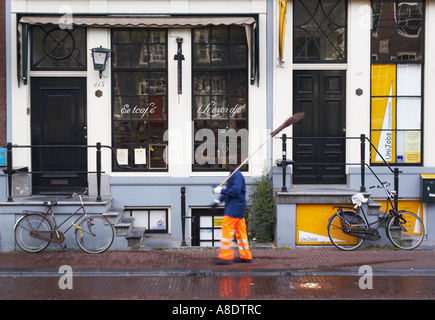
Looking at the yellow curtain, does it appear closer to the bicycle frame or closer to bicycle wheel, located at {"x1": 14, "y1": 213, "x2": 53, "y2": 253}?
the bicycle frame

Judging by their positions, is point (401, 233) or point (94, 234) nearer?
point (94, 234)

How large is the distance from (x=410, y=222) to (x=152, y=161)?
521 centimetres

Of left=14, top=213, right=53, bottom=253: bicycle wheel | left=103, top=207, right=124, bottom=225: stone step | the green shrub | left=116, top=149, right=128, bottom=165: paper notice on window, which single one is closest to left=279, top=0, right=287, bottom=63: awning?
the green shrub

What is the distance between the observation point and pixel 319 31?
1218cm

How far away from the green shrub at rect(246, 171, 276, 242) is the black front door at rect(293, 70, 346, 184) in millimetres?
889

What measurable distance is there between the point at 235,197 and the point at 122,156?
3407mm

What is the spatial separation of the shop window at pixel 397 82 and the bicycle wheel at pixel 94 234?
18.0ft

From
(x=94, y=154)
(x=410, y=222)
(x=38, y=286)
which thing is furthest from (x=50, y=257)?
(x=410, y=222)

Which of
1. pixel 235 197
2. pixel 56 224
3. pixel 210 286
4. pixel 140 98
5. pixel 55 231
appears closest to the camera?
pixel 210 286

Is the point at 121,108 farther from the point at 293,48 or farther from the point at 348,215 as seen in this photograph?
the point at 348,215

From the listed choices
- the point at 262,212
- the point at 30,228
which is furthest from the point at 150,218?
the point at 30,228

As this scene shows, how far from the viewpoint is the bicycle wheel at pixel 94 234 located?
1071 centimetres

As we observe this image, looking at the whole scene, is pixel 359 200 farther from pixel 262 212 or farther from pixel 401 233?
pixel 262 212

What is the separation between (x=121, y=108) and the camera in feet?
40.0
